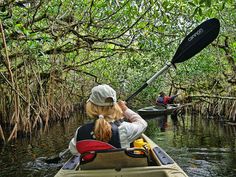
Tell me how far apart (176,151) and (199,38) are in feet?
8.91

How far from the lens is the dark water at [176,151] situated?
4859 millimetres

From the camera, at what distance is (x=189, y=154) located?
5875 mm

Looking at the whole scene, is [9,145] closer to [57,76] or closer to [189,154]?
[189,154]

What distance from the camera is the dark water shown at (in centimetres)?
486

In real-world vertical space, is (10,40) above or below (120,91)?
above

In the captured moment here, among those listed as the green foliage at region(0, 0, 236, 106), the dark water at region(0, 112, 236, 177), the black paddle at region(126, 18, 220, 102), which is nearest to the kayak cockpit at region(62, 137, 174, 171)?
the green foliage at region(0, 0, 236, 106)


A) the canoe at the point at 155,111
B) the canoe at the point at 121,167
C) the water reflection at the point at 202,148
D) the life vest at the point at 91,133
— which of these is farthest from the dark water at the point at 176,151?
the canoe at the point at 155,111

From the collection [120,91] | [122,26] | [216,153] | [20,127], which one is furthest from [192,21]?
[120,91]

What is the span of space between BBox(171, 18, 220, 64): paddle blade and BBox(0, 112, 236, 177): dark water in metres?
1.71

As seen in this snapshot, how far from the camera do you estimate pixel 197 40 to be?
13.4ft

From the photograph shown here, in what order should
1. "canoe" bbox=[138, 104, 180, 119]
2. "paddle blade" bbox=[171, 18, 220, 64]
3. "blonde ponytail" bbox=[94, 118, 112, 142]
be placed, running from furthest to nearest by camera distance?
"canoe" bbox=[138, 104, 180, 119] → "paddle blade" bbox=[171, 18, 220, 64] → "blonde ponytail" bbox=[94, 118, 112, 142]

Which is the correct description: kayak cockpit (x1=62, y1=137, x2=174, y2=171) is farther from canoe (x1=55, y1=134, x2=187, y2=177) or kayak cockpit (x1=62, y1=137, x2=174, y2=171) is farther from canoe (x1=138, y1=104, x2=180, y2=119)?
canoe (x1=138, y1=104, x2=180, y2=119)

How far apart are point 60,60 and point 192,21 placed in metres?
4.46

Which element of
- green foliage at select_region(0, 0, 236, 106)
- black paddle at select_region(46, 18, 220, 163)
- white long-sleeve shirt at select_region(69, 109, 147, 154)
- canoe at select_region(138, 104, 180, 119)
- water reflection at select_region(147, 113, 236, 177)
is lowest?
water reflection at select_region(147, 113, 236, 177)
